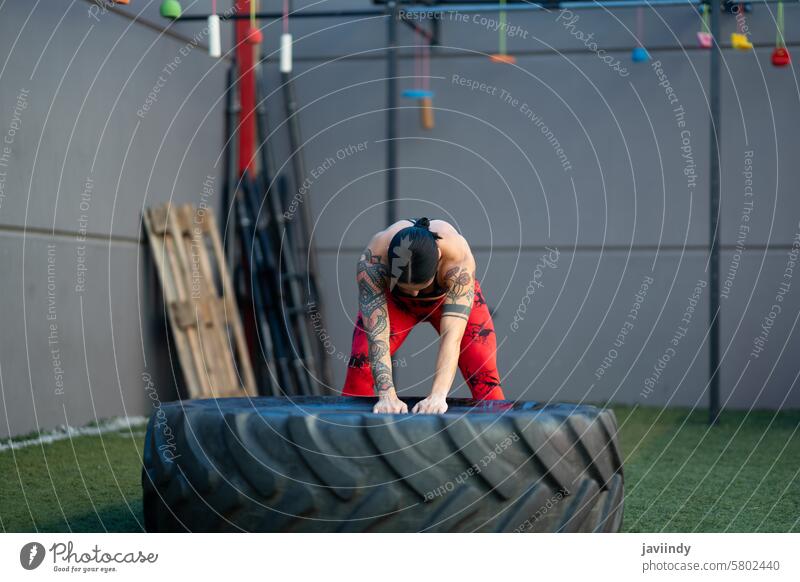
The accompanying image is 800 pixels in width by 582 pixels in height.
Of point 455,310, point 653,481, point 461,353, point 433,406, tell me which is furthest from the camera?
point 653,481

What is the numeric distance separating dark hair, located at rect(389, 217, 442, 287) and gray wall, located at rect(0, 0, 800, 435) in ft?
12.0

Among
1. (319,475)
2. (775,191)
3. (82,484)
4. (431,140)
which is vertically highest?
(431,140)

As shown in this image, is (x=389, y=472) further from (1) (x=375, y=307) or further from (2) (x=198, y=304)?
(2) (x=198, y=304)

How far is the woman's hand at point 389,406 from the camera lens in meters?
3.58

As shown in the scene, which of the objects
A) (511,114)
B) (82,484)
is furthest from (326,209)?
(82,484)

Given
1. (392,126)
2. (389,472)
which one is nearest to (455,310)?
(389,472)

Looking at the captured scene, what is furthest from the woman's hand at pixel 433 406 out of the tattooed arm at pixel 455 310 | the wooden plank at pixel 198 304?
the wooden plank at pixel 198 304

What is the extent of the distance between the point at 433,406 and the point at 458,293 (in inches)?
26.0

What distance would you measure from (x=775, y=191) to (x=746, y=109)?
2.23ft

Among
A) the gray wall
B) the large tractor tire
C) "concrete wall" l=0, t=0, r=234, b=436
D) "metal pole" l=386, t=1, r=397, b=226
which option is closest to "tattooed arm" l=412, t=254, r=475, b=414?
the large tractor tire

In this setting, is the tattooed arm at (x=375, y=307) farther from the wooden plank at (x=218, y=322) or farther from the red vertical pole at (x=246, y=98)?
the red vertical pole at (x=246, y=98)

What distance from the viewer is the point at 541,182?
821 cm
